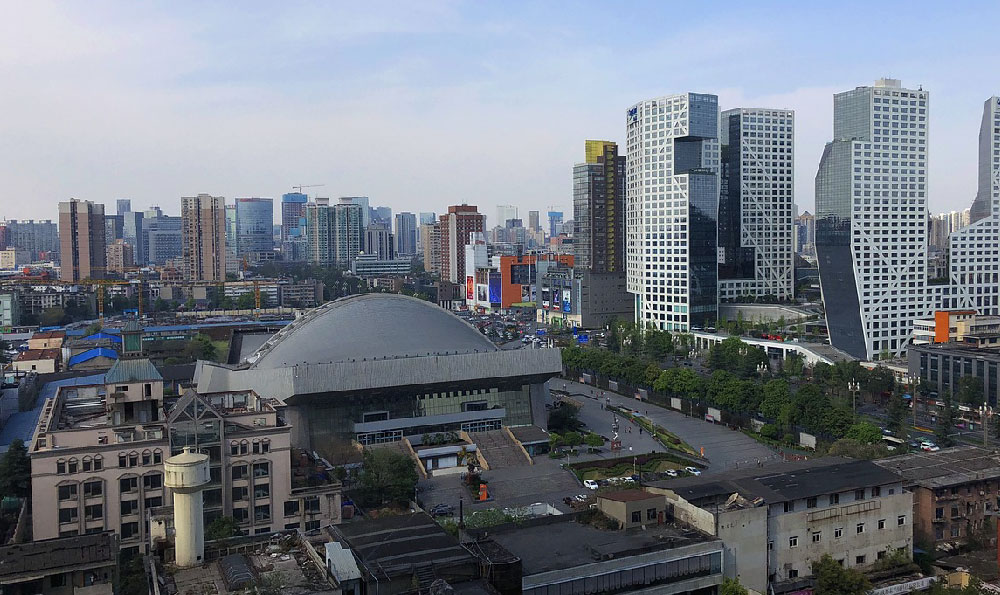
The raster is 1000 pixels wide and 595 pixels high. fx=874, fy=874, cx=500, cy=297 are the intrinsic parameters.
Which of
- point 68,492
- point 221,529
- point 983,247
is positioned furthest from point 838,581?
point 983,247

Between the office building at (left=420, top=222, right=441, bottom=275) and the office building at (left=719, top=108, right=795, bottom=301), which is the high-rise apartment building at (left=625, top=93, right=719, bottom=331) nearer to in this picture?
the office building at (left=719, top=108, right=795, bottom=301)

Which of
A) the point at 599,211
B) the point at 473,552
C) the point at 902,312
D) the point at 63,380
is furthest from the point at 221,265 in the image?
the point at 473,552

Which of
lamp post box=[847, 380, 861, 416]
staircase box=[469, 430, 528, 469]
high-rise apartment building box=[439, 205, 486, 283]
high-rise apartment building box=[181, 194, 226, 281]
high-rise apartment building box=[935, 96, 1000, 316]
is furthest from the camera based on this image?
high-rise apartment building box=[439, 205, 486, 283]

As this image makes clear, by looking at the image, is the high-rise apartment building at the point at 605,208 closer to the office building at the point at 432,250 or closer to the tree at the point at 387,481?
the office building at the point at 432,250

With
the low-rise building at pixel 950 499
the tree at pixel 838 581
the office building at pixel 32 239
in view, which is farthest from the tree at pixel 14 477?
the office building at pixel 32 239

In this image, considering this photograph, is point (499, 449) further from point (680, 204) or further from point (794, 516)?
point (680, 204)

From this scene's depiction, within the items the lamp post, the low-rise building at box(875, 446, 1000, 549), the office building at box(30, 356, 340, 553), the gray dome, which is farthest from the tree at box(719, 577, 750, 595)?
the lamp post

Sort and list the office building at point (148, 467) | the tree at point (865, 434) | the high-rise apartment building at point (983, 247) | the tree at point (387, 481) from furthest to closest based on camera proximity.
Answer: the high-rise apartment building at point (983, 247) → the tree at point (865, 434) → the tree at point (387, 481) → the office building at point (148, 467)

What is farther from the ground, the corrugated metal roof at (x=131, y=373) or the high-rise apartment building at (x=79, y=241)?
the high-rise apartment building at (x=79, y=241)
